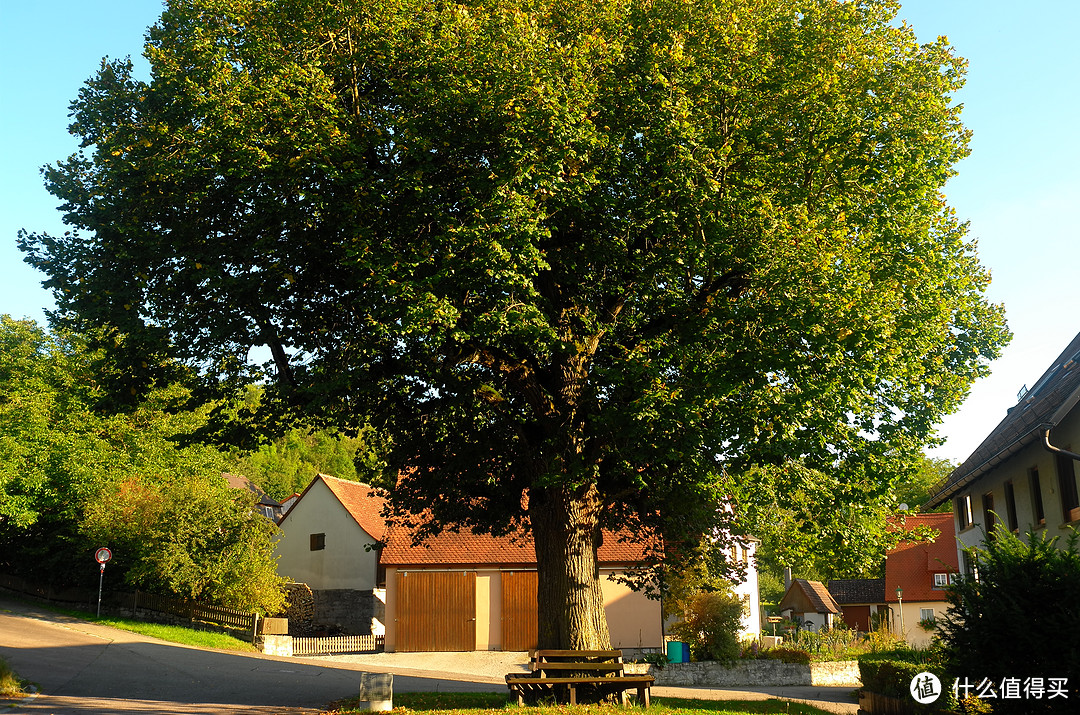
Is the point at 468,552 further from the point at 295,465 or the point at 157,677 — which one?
the point at 295,465

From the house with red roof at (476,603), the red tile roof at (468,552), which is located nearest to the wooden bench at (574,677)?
the house with red roof at (476,603)

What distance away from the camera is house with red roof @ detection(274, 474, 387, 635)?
37.8 m

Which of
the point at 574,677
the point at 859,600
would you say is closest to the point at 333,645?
the point at 574,677

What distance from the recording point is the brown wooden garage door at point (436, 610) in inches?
1179

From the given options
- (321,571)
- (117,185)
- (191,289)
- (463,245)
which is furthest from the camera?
(321,571)

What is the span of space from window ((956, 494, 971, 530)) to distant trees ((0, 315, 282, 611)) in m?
27.3

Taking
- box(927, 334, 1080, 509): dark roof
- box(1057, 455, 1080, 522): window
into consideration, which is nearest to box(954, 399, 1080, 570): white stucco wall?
box(1057, 455, 1080, 522): window

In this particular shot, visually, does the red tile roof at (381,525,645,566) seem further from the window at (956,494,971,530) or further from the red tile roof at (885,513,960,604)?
the red tile roof at (885,513,960,604)

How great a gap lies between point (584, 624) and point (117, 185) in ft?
35.5

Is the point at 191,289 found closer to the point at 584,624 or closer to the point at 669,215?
the point at 669,215

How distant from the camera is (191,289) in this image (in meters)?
13.6

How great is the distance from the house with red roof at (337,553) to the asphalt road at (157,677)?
1163cm

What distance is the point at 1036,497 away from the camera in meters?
21.5

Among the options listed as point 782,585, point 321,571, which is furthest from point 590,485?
point 782,585
